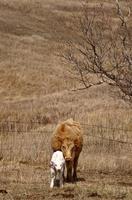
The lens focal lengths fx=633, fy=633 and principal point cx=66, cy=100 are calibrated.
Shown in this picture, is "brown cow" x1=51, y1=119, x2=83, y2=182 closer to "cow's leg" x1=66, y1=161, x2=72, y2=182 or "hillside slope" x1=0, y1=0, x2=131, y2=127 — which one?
"cow's leg" x1=66, y1=161, x2=72, y2=182

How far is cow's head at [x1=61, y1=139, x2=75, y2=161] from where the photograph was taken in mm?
17116

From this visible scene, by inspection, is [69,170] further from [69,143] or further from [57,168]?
[57,168]

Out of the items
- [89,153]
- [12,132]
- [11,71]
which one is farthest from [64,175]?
[11,71]

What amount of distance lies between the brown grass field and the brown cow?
0.49 m

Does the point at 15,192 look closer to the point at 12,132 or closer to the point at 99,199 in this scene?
the point at 99,199

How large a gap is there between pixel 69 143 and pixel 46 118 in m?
12.5

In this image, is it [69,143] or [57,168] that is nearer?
[57,168]

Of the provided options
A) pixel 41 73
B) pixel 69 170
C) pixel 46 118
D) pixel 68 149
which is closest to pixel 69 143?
pixel 68 149

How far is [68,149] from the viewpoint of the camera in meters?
17.3

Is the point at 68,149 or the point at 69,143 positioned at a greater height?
the point at 69,143

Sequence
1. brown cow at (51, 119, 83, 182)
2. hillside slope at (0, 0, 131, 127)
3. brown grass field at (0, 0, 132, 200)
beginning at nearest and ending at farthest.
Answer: brown grass field at (0, 0, 132, 200), brown cow at (51, 119, 83, 182), hillside slope at (0, 0, 131, 127)

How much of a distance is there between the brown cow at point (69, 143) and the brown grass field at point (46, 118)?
1.62 ft

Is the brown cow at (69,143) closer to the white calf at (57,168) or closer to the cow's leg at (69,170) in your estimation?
the cow's leg at (69,170)

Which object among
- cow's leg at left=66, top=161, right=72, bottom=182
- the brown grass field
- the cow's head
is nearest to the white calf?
the brown grass field
